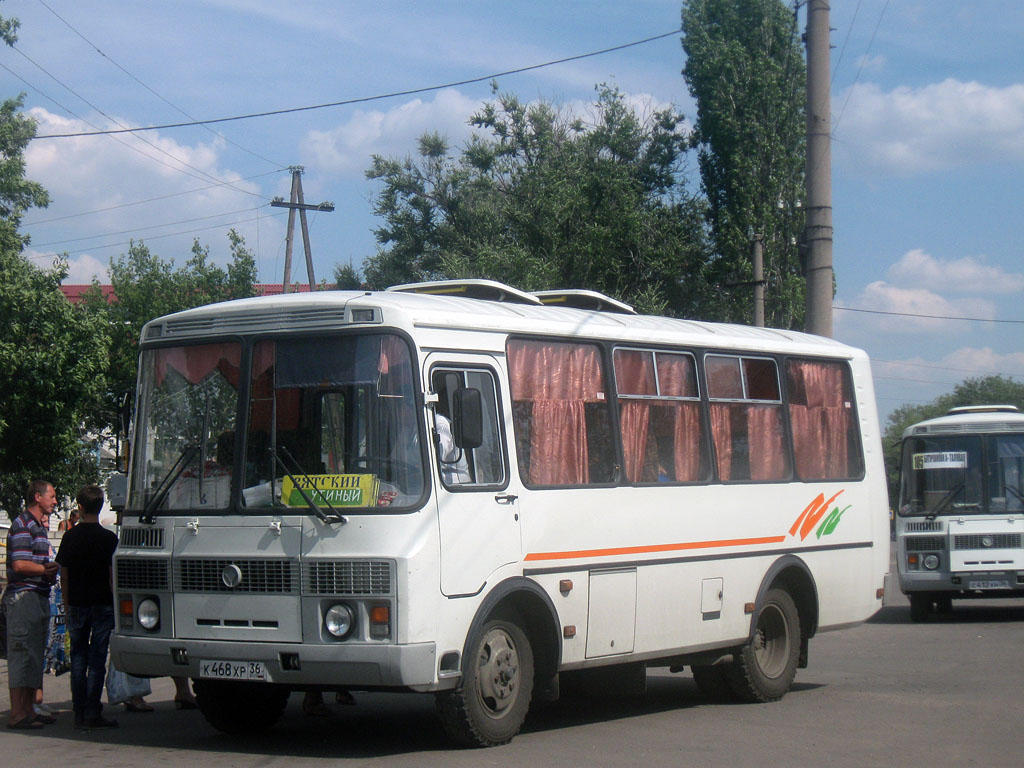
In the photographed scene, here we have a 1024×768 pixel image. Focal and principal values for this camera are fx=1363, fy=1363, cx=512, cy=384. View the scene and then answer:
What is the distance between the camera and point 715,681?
460 inches

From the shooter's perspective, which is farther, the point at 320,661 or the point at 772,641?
the point at 772,641

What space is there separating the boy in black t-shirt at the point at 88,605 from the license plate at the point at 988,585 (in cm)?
1273

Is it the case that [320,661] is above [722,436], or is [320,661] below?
below

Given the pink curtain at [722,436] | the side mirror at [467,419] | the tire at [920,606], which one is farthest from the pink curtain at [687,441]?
the tire at [920,606]

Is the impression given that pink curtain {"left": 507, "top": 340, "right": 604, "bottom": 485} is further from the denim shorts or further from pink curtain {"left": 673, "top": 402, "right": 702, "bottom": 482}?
the denim shorts

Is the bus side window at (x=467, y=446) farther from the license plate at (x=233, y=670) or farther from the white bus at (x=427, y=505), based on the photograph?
the license plate at (x=233, y=670)

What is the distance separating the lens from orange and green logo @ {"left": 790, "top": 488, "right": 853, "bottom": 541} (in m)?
11.9

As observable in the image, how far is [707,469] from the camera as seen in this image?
10977mm

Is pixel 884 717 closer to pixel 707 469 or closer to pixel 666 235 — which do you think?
pixel 707 469

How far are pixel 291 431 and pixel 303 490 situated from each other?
41cm

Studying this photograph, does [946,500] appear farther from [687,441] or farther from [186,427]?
[186,427]

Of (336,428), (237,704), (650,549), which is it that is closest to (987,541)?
(650,549)

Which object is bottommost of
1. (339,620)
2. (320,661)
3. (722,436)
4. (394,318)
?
(320,661)

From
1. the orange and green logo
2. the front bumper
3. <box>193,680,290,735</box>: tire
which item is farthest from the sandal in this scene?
the orange and green logo
